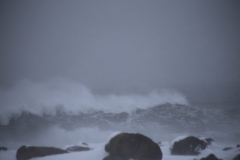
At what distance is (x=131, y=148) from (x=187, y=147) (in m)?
7.09

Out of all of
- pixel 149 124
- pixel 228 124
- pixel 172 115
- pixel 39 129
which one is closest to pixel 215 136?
pixel 228 124

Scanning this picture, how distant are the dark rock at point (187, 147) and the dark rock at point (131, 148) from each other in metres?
4.96

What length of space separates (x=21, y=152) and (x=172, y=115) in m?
38.8

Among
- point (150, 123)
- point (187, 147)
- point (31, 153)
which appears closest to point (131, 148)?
point (187, 147)

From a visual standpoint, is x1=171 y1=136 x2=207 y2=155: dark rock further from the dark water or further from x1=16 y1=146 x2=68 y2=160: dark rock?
the dark water

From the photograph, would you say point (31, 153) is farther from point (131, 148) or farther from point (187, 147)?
point (187, 147)

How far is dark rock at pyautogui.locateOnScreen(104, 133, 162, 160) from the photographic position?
9.81m

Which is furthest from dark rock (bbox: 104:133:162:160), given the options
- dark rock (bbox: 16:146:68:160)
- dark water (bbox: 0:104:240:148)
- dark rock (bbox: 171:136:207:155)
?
dark water (bbox: 0:104:240:148)

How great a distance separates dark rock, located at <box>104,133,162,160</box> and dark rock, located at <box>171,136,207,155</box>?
496 cm

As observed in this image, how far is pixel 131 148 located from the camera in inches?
392

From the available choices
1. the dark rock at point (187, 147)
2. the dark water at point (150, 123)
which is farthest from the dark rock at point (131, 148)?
the dark water at point (150, 123)

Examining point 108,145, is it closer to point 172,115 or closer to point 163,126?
point 163,126

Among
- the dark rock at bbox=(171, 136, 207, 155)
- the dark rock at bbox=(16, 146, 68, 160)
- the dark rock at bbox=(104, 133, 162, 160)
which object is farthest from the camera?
the dark rock at bbox=(171, 136, 207, 155)

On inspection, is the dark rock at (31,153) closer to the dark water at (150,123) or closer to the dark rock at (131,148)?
the dark rock at (131,148)
